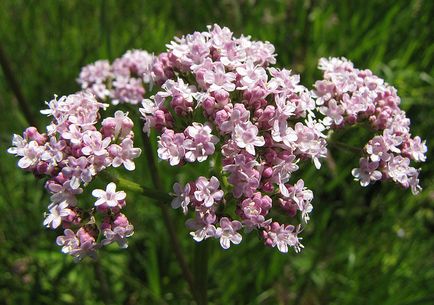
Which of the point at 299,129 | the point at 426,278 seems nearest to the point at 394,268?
the point at 426,278

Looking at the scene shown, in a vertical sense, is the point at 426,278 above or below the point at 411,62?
below

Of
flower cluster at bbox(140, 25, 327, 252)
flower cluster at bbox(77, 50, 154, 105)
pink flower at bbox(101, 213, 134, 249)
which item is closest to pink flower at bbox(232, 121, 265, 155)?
flower cluster at bbox(140, 25, 327, 252)

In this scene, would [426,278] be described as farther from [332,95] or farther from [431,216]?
[332,95]

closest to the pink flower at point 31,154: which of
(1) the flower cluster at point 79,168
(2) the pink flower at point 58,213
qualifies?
(1) the flower cluster at point 79,168

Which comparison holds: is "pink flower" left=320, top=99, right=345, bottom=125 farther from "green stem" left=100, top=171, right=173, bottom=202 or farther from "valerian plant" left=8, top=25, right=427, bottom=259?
"green stem" left=100, top=171, right=173, bottom=202

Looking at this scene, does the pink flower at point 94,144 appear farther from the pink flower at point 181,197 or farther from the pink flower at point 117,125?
the pink flower at point 181,197
